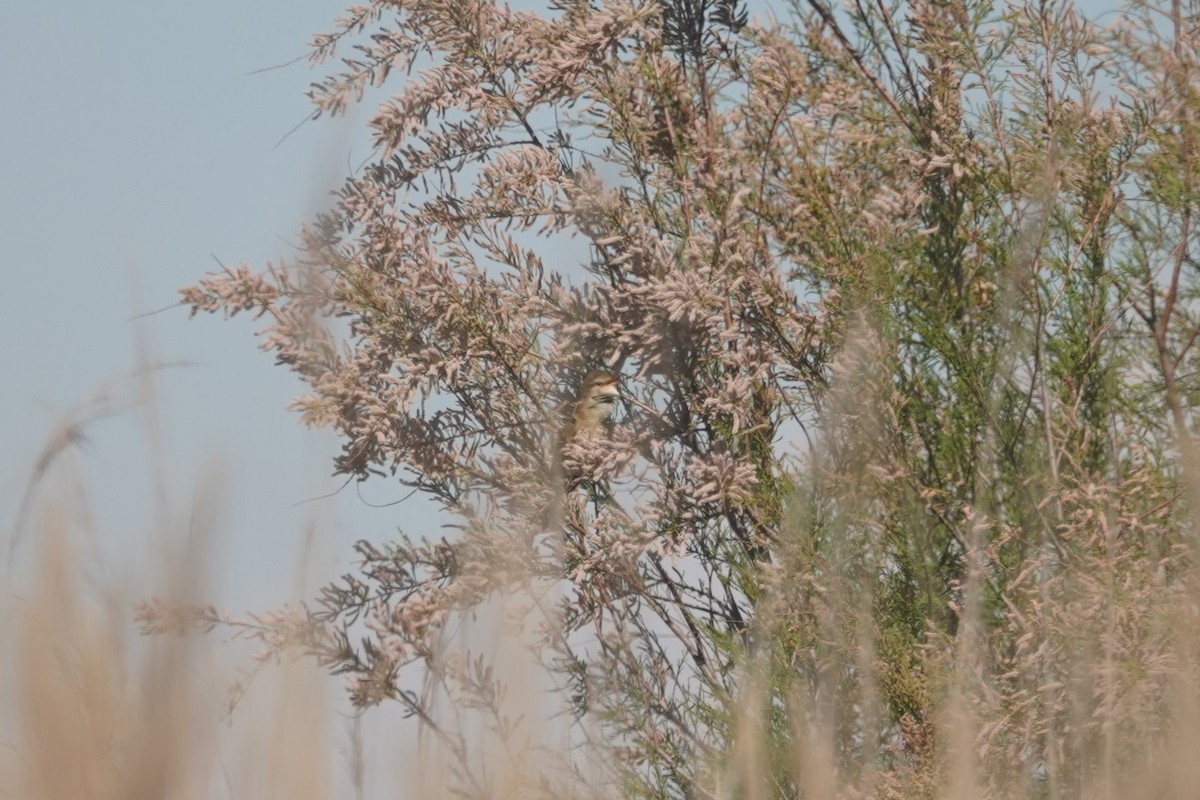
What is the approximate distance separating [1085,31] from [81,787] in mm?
2084

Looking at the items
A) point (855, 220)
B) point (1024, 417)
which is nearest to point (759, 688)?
point (1024, 417)

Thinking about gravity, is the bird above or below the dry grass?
above

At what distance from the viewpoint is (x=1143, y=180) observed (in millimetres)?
2449

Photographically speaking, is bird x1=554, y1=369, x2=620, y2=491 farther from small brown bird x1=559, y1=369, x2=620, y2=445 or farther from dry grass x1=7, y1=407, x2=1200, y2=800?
dry grass x1=7, y1=407, x2=1200, y2=800

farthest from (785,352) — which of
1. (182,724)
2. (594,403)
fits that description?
(182,724)

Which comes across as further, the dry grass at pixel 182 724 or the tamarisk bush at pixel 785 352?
the tamarisk bush at pixel 785 352

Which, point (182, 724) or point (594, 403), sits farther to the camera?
point (594, 403)

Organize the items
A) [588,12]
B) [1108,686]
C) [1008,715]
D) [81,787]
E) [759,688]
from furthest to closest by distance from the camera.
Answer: [588,12] < [1008,715] < [759,688] < [1108,686] < [81,787]

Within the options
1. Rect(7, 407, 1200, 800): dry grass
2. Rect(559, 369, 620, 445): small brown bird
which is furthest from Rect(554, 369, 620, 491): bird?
Rect(7, 407, 1200, 800): dry grass

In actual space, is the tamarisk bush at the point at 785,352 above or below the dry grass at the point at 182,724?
above

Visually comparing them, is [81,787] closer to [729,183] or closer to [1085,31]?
[729,183]

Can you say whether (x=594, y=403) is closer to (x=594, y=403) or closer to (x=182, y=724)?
(x=594, y=403)

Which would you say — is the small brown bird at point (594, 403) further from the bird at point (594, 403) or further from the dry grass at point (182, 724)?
the dry grass at point (182, 724)

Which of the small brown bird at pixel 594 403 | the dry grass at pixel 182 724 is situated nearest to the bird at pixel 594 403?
the small brown bird at pixel 594 403
